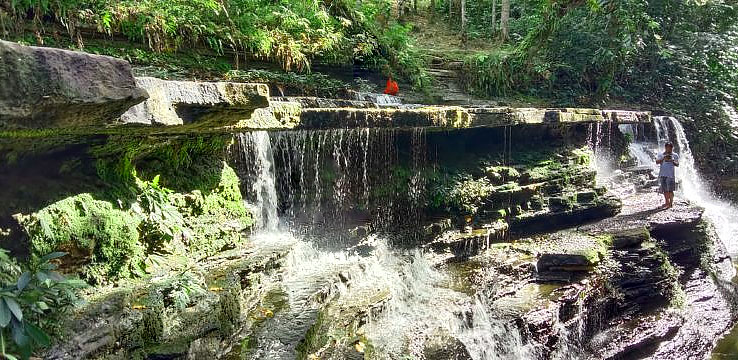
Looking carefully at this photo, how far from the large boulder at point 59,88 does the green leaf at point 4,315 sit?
2.96 feet

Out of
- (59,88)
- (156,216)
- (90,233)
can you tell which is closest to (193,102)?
(59,88)

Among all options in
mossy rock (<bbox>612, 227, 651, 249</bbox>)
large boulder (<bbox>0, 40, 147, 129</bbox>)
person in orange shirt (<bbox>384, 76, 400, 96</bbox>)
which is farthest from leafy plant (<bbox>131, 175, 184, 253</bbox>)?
person in orange shirt (<bbox>384, 76, 400, 96</bbox>)

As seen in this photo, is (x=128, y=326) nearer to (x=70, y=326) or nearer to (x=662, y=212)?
(x=70, y=326)

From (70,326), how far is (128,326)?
337mm

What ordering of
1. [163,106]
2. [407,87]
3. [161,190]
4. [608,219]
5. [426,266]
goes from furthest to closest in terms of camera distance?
1. [407,87]
2. [608,219]
3. [426,266]
4. [161,190]
5. [163,106]

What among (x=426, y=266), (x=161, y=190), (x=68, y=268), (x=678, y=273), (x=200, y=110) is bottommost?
(x=678, y=273)

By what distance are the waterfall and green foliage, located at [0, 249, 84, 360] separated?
9.92 ft

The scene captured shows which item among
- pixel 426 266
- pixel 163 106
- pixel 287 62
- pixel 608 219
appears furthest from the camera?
pixel 287 62

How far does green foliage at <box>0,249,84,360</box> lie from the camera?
2.49 metres

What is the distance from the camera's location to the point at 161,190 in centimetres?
479

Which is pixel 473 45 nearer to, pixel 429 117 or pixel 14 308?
pixel 429 117

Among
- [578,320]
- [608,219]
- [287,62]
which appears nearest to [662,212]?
[608,219]

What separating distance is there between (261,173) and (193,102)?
9.35ft

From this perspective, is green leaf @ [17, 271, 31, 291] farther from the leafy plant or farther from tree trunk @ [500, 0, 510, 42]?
tree trunk @ [500, 0, 510, 42]
